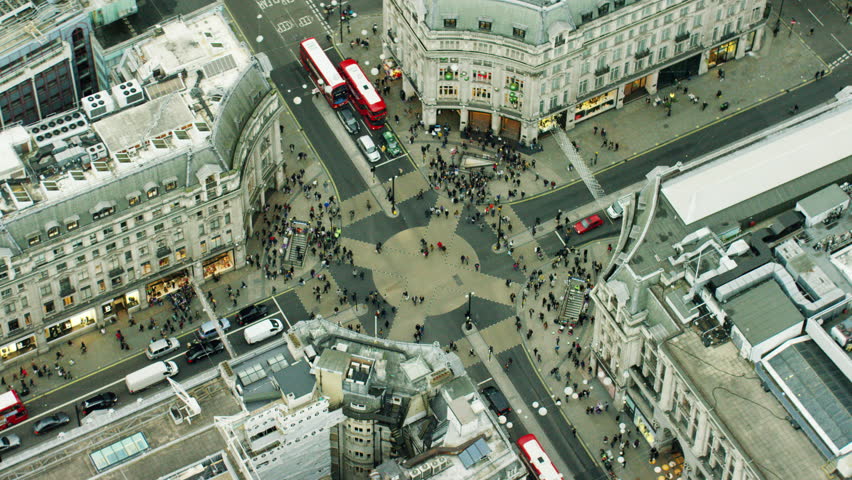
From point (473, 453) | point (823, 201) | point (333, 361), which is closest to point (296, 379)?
point (333, 361)

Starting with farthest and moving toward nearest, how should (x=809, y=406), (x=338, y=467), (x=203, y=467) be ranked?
(x=338, y=467), (x=809, y=406), (x=203, y=467)

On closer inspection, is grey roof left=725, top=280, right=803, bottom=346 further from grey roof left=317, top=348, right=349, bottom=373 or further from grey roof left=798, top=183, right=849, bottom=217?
grey roof left=317, top=348, right=349, bottom=373

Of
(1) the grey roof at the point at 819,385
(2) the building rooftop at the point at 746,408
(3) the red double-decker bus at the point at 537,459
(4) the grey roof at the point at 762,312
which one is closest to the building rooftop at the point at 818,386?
(1) the grey roof at the point at 819,385

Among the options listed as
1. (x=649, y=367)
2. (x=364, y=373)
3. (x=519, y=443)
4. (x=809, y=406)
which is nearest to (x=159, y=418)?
(x=364, y=373)

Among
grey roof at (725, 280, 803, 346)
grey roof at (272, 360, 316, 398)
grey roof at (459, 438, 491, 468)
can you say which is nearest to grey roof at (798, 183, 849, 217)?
grey roof at (725, 280, 803, 346)

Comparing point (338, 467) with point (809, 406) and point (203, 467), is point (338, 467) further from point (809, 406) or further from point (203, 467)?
point (809, 406)

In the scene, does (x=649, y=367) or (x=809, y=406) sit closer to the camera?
(x=809, y=406)
